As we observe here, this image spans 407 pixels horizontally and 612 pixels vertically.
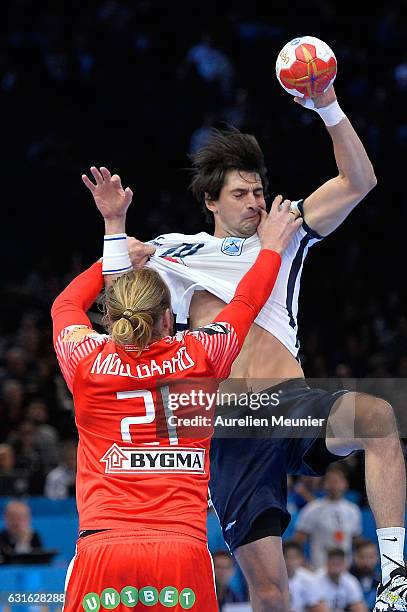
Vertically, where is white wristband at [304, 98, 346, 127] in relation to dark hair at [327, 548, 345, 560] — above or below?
above

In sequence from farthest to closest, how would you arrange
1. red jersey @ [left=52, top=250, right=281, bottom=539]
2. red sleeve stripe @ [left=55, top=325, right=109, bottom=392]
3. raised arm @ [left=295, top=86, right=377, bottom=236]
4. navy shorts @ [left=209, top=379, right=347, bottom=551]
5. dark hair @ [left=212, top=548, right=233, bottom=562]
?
1. dark hair @ [left=212, top=548, right=233, bottom=562]
2. navy shorts @ [left=209, top=379, right=347, bottom=551]
3. raised arm @ [left=295, top=86, right=377, bottom=236]
4. red sleeve stripe @ [left=55, top=325, right=109, bottom=392]
5. red jersey @ [left=52, top=250, right=281, bottom=539]

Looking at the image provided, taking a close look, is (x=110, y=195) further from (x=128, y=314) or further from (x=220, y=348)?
(x=220, y=348)

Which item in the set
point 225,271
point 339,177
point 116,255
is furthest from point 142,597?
point 339,177

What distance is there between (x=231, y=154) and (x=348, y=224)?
8730 millimetres

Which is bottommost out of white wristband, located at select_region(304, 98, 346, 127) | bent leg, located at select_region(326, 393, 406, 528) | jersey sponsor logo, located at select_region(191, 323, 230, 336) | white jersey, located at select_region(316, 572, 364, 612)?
white jersey, located at select_region(316, 572, 364, 612)

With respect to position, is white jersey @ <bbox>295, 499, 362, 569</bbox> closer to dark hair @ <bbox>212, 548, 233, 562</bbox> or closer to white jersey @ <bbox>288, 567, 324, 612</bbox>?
white jersey @ <bbox>288, 567, 324, 612</bbox>

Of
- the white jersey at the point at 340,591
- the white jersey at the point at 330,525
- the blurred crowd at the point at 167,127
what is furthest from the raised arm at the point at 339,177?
the blurred crowd at the point at 167,127

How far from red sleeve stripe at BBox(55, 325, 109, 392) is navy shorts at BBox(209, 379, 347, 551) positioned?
4.62 ft

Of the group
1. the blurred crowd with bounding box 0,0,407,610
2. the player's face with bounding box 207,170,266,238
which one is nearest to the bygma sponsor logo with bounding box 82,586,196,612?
the player's face with bounding box 207,170,266,238

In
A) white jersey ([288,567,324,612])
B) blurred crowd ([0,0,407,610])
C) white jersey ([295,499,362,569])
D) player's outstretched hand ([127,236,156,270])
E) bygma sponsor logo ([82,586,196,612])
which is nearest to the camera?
bygma sponsor logo ([82,586,196,612])

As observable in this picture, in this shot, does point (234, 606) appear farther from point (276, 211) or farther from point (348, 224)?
point (348, 224)

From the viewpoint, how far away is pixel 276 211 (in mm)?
5875

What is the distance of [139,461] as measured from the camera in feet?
15.1

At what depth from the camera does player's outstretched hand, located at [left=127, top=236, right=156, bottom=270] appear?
6.09m
